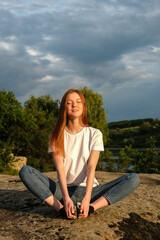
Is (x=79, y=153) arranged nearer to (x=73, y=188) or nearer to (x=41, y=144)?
(x=73, y=188)

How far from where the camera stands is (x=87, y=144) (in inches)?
129

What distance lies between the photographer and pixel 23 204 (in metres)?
3.99

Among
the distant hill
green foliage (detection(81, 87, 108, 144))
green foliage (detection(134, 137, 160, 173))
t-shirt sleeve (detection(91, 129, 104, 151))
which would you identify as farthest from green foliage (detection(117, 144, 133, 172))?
the distant hill

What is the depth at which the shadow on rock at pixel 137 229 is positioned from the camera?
287 cm

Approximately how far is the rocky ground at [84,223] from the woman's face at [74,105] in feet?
4.16

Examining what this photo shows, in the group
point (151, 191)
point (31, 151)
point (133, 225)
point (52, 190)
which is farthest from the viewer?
point (31, 151)

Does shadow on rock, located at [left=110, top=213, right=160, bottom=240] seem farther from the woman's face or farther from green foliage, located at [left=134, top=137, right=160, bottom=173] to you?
green foliage, located at [left=134, top=137, right=160, bottom=173]

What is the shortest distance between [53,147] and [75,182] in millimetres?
513

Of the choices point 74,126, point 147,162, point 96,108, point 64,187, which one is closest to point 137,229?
point 64,187

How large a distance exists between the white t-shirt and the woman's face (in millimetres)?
254

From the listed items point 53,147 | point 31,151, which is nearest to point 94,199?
point 53,147

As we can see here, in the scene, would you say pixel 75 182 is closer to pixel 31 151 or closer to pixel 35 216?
pixel 35 216

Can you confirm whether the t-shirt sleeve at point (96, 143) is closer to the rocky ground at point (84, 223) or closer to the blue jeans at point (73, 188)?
the blue jeans at point (73, 188)

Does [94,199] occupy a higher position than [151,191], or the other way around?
[94,199]
